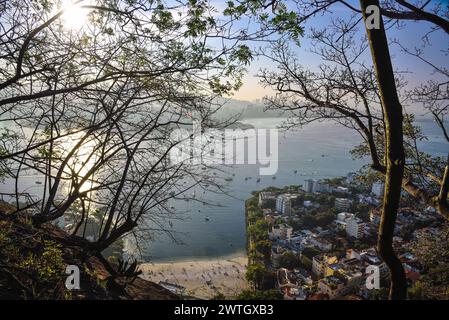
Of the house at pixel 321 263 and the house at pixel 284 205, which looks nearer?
the house at pixel 321 263

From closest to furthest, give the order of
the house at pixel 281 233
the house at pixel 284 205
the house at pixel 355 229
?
1. the house at pixel 355 229
2. the house at pixel 281 233
3. the house at pixel 284 205

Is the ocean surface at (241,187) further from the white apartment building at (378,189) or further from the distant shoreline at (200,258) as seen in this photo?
the white apartment building at (378,189)

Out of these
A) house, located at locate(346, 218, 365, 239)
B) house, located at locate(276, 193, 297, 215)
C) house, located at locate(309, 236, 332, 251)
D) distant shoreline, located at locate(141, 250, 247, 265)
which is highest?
house, located at locate(276, 193, 297, 215)

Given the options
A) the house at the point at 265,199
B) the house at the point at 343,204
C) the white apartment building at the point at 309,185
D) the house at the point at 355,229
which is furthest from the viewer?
the white apartment building at the point at 309,185

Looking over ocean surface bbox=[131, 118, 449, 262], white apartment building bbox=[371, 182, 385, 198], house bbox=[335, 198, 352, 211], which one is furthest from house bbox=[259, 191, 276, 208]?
white apartment building bbox=[371, 182, 385, 198]

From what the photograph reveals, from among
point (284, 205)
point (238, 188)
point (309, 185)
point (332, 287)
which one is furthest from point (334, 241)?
point (238, 188)

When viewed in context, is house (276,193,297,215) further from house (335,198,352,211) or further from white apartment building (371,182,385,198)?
white apartment building (371,182,385,198)

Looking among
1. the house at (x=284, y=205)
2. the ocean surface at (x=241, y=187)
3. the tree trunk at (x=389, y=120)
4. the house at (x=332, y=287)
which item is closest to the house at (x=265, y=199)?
the house at (x=284, y=205)
